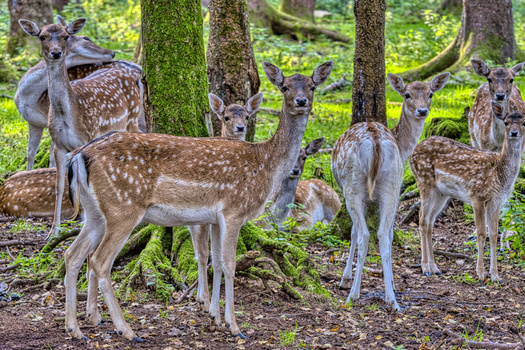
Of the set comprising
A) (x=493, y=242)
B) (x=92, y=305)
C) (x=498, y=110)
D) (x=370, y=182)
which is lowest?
(x=493, y=242)

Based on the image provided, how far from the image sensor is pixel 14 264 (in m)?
6.43

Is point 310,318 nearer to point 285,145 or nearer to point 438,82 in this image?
point 285,145

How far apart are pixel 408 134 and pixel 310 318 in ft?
9.77

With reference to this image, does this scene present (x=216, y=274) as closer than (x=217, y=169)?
No

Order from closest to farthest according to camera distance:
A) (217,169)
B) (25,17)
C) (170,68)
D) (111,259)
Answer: (111,259)
(217,169)
(170,68)
(25,17)

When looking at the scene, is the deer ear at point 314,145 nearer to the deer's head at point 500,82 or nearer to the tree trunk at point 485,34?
the deer's head at point 500,82

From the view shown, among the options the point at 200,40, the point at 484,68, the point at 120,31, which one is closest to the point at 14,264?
the point at 200,40

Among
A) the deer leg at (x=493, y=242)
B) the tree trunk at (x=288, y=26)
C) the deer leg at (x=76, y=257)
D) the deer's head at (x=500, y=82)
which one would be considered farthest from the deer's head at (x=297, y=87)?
the tree trunk at (x=288, y=26)

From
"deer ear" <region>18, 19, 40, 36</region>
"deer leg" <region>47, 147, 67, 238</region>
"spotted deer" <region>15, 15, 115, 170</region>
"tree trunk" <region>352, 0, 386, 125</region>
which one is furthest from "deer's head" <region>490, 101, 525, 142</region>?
"deer ear" <region>18, 19, 40, 36</region>

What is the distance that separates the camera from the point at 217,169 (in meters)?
5.15

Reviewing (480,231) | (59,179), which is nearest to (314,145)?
(480,231)

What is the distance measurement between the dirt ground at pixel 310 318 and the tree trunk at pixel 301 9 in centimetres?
1514

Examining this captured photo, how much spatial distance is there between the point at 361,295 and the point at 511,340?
158cm

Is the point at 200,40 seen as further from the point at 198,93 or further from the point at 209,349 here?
the point at 209,349
